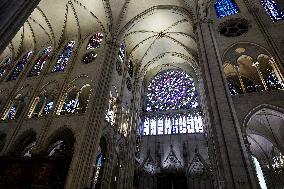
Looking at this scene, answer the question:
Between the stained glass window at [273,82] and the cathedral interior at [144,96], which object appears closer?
the cathedral interior at [144,96]

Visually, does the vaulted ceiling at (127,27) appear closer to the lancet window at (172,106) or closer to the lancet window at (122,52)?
the lancet window at (122,52)

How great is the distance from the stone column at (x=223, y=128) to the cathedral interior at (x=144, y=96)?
0.04 m

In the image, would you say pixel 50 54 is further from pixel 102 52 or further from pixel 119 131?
pixel 119 131

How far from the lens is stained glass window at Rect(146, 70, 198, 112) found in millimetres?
19938

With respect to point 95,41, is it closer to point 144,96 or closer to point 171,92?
point 144,96

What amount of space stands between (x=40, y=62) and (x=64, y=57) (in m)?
2.48

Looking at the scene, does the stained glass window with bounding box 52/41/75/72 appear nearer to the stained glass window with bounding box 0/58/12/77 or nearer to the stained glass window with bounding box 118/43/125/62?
the stained glass window with bounding box 118/43/125/62

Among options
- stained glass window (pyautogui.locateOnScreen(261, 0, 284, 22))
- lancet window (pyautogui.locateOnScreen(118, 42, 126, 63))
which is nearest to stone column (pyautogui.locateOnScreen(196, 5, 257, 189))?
stained glass window (pyautogui.locateOnScreen(261, 0, 284, 22))

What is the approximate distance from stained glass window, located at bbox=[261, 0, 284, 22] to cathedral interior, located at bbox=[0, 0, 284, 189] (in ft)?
0.39

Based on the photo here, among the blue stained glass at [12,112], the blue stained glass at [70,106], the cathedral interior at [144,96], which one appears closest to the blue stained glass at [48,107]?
the cathedral interior at [144,96]

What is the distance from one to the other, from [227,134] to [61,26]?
54.4 feet

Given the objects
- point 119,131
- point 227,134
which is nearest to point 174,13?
point 119,131

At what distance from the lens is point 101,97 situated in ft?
42.4

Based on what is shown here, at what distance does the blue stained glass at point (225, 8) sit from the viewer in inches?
529
